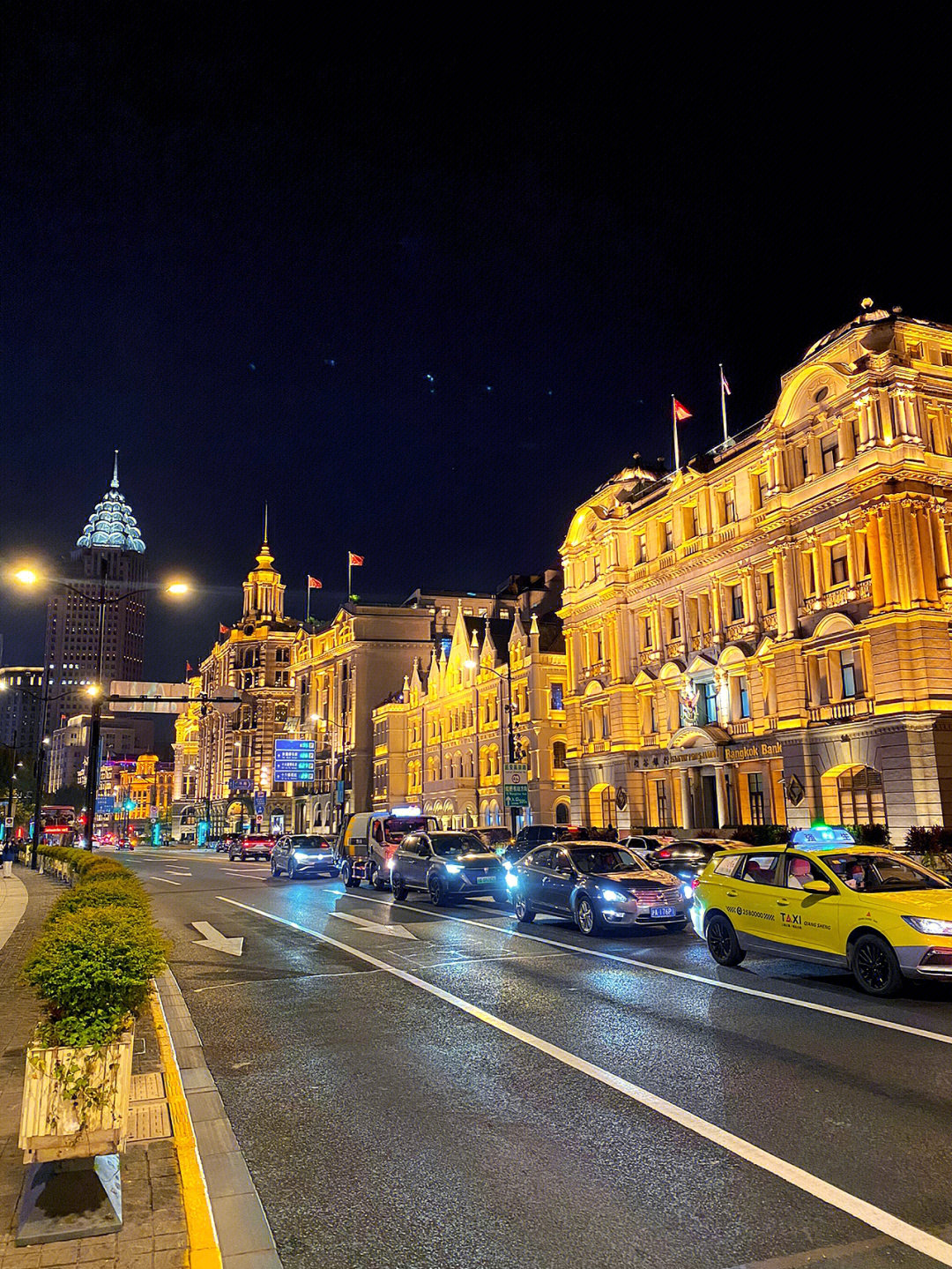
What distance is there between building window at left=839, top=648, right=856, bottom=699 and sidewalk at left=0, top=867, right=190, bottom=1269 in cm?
3333

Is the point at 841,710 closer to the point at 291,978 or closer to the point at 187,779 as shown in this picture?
the point at 291,978

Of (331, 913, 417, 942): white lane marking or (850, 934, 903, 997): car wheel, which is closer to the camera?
(850, 934, 903, 997): car wheel

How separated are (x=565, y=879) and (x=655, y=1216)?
503 inches

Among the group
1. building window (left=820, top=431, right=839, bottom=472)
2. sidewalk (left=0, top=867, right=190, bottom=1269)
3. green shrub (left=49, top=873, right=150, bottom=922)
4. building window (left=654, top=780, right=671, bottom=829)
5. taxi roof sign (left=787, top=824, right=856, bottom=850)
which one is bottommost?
sidewalk (left=0, top=867, right=190, bottom=1269)

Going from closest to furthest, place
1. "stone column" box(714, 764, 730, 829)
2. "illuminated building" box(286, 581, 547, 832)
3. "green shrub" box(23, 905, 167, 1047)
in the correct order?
"green shrub" box(23, 905, 167, 1047)
"stone column" box(714, 764, 730, 829)
"illuminated building" box(286, 581, 547, 832)

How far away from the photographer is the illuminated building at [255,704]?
124 m

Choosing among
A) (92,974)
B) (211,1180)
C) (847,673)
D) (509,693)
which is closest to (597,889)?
(211,1180)

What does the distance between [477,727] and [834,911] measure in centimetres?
5729

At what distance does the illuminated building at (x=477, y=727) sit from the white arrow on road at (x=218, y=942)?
30.7 meters

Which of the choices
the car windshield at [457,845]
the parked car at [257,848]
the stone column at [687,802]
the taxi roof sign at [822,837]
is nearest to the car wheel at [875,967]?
the taxi roof sign at [822,837]

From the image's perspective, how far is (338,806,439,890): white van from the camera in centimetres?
2936

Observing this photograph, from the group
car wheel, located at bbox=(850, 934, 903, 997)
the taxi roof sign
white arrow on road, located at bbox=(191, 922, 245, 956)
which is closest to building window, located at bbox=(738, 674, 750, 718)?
the taxi roof sign

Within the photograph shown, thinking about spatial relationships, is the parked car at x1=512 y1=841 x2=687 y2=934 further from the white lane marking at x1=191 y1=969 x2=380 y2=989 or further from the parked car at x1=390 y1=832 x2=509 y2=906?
the white lane marking at x1=191 y1=969 x2=380 y2=989

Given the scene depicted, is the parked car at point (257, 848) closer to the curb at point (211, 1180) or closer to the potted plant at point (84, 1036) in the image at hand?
the curb at point (211, 1180)
